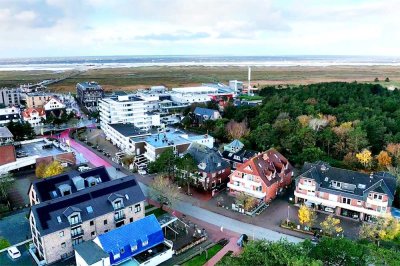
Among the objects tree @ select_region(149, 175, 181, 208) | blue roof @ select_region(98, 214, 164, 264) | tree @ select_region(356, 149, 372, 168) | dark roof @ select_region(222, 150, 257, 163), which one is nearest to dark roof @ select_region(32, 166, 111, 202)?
tree @ select_region(149, 175, 181, 208)

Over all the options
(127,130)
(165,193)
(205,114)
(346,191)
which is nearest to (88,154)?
(127,130)

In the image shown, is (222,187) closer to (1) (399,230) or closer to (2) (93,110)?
(1) (399,230)

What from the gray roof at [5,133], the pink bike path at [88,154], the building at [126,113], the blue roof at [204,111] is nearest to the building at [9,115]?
the pink bike path at [88,154]

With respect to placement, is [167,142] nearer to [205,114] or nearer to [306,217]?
[205,114]

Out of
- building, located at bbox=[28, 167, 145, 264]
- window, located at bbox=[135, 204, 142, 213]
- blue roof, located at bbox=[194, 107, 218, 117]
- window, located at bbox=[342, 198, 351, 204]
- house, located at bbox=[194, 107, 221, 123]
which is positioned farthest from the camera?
blue roof, located at bbox=[194, 107, 218, 117]

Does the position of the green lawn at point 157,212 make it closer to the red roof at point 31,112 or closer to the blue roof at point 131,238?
the blue roof at point 131,238

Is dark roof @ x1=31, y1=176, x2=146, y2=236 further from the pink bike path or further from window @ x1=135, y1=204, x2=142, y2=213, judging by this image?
the pink bike path
